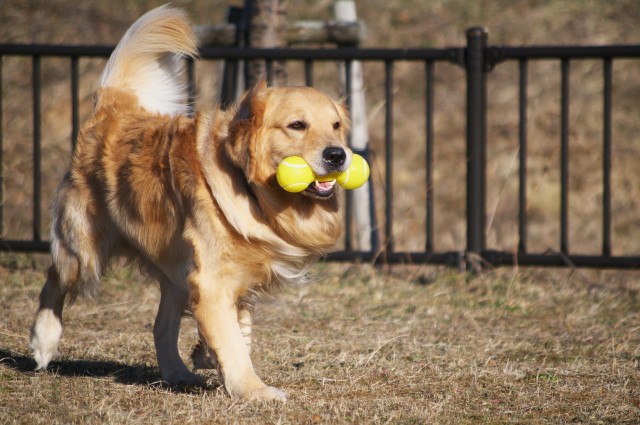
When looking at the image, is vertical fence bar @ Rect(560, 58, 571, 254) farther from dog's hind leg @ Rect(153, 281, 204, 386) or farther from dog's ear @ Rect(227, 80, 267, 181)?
dog's ear @ Rect(227, 80, 267, 181)

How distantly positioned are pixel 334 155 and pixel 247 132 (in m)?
0.36

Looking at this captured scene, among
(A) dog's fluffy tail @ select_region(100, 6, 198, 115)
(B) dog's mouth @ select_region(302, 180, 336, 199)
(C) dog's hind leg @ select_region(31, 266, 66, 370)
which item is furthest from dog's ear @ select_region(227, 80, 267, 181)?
(C) dog's hind leg @ select_region(31, 266, 66, 370)

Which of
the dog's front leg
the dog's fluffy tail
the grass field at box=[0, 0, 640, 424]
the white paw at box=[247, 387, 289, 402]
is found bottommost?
the grass field at box=[0, 0, 640, 424]

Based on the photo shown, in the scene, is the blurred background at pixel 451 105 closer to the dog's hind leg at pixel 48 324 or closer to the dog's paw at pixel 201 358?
the dog's hind leg at pixel 48 324

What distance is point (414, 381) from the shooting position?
372cm

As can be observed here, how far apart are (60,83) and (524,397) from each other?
922 cm

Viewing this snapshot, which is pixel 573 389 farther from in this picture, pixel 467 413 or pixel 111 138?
pixel 111 138

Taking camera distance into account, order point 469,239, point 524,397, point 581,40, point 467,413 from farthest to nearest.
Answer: point 581,40 → point 469,239 → point 524,397 → point 467,413


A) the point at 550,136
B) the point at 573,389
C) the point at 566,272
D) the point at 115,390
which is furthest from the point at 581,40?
the point at 115,390

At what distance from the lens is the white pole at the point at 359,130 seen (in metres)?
6.65

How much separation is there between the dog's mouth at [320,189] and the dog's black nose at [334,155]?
0.11 metres

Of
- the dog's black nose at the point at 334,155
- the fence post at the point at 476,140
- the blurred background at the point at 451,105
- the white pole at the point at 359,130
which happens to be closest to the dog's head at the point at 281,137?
the dog's black nose at the point at 334,155

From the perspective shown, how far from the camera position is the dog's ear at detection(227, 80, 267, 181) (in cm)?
341

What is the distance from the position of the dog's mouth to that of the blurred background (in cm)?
461
